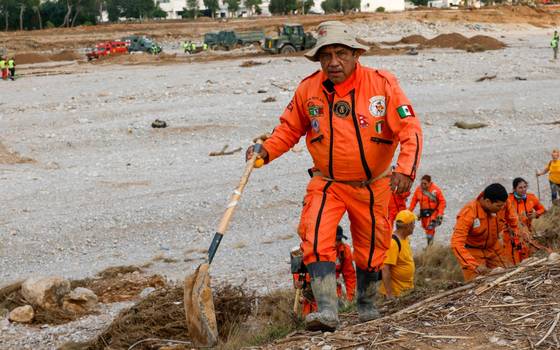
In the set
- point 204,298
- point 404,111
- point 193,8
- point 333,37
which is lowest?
point 204,298

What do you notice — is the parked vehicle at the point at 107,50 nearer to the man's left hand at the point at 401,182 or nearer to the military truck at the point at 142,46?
the military truck at the point at 142,46

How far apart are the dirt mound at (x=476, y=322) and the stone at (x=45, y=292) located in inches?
198

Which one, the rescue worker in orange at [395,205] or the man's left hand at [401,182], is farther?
the rescue worker in orange at [395,205]

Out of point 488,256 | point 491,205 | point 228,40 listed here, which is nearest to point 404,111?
point 491,205

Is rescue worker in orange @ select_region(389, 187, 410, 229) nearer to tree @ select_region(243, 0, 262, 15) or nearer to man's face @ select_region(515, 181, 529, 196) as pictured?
man's face @ select_region(515, 181, 529, 196)

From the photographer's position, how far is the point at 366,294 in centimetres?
594

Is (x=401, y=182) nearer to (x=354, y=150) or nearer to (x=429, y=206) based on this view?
(x=354, y=150)

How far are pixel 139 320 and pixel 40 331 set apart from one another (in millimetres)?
2040

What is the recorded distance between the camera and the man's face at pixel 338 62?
5.45 metres

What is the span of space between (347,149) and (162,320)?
2666 mm

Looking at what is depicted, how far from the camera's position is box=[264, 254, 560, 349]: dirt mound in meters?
4.72

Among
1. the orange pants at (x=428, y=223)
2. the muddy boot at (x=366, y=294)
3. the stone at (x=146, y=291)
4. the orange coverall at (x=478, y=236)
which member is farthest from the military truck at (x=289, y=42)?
the muddy boot at (x=366, y=294)

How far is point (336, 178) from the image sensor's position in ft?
18.1

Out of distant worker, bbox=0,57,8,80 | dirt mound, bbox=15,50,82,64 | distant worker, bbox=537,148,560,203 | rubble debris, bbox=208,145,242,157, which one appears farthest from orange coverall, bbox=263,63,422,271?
dirt mound, bbox=15,50,82,64
